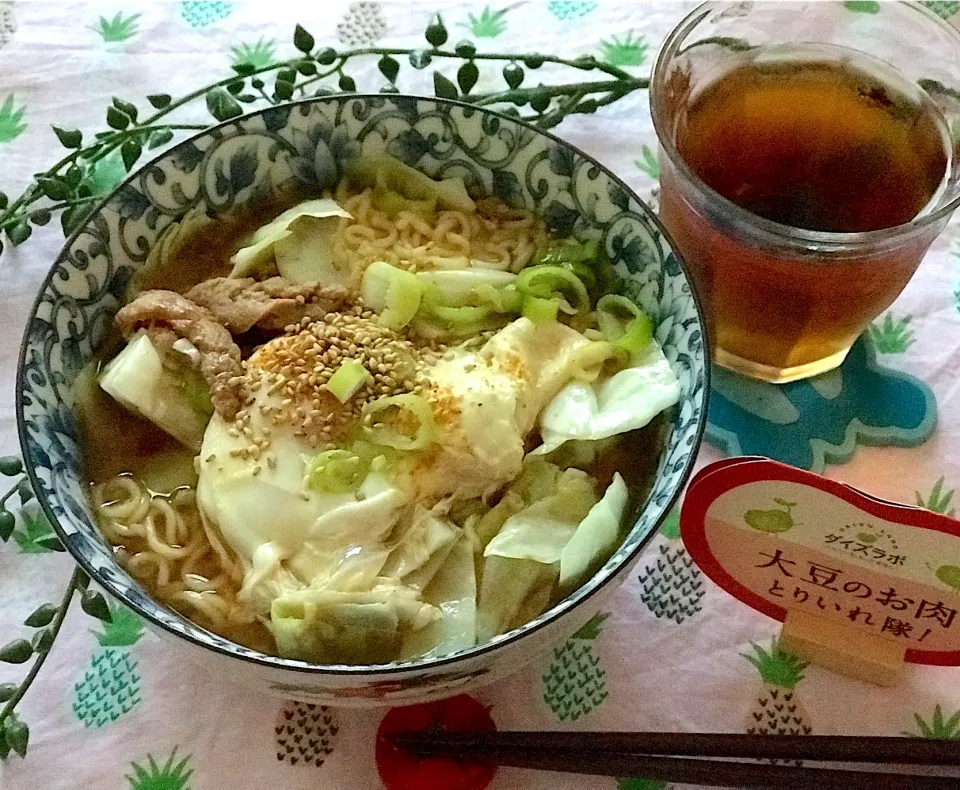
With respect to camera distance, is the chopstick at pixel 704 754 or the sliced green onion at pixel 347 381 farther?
the sliced green onion at pixel 347 381

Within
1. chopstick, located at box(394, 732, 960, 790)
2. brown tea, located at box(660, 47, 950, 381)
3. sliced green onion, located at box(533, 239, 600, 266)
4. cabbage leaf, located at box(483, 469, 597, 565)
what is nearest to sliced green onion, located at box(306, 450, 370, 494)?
cabbage leaf, located at box(483, 469, 597, 565)

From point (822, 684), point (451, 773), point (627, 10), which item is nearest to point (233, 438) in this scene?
point (451, 773)

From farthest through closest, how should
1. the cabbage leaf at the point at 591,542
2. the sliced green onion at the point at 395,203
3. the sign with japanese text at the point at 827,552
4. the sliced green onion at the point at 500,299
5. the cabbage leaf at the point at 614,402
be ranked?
the sliced green onion at the point at 395,203 → the sliced green onion at the point at 500,299 → the cabbage leaf at the point at 614,402 → the cabbage leaf at the point at 591,542 → the sign with japanese text at the point at 827,552

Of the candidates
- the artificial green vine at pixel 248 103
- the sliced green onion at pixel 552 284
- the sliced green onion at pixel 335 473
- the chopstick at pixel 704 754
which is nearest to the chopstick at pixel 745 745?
the chopstick at pixel 704 754

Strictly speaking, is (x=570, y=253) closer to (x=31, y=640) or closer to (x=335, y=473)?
(x=335, y=473)

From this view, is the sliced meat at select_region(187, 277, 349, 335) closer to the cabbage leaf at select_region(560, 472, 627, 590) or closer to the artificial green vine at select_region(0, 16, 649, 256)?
the artificial green vine at select_region(0, 16, 649, 256)

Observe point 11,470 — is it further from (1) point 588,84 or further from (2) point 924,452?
(2) point 924,452

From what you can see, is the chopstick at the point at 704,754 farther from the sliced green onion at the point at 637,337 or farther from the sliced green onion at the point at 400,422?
the sliced green onion at the point at 637,337
